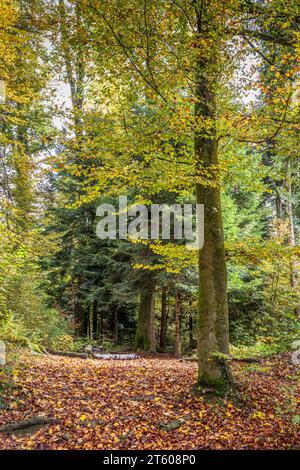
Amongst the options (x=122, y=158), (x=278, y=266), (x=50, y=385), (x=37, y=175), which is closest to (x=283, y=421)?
(x=50, y=385)

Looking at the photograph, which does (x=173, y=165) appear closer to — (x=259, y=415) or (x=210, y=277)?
(x=210, y=277)

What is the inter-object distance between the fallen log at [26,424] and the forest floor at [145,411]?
0.29ft

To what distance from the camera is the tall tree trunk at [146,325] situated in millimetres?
13836

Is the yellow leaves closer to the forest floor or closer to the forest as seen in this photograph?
the forest floor

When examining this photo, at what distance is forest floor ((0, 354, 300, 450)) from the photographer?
4715 millimetres

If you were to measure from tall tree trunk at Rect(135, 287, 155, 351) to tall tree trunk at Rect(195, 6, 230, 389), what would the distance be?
291 inches

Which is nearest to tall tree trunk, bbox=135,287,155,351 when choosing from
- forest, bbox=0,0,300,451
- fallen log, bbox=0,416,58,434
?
forest, bbox=0,0,300,451

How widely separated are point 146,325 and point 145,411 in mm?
8331

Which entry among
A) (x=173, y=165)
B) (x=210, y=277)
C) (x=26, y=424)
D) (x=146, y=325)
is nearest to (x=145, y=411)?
(x=26, y=424)

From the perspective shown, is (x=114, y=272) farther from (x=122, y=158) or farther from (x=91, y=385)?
(x=122, y=158)

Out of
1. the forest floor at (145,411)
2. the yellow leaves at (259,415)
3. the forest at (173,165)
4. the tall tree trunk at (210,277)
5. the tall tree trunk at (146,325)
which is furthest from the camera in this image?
the tall tree trunk at (146,325)

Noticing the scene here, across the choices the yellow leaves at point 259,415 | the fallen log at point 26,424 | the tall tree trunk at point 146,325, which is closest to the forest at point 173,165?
the fallen log at point 26,424

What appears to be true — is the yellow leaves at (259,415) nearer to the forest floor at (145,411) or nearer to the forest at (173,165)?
the forest floor at (145,411)

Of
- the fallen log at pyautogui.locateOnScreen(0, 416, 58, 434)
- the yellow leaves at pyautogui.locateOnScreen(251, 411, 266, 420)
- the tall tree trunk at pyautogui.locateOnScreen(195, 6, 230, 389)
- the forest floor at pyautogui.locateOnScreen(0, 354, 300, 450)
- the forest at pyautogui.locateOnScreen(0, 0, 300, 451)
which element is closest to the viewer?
the forest floor at pyautogui.locateOnScreen(0, 354, 300, 450)
